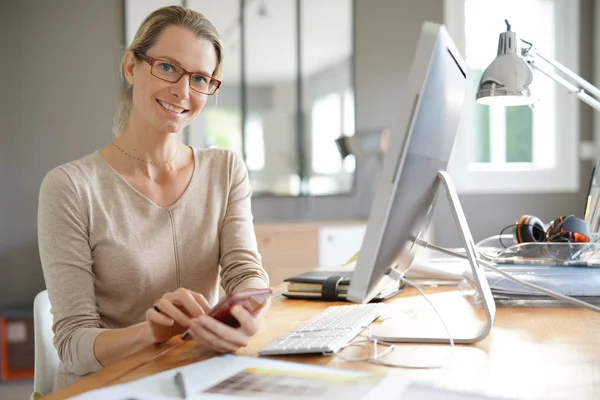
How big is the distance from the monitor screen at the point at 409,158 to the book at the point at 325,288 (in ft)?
1.45

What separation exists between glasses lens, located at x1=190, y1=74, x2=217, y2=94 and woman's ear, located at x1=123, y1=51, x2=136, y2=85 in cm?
16

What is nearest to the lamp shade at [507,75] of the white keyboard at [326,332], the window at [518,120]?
the white keyboard at [326,332]

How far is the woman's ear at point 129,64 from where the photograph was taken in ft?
4.87

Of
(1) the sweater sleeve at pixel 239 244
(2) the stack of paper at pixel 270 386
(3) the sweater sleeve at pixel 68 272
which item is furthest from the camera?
(1) the sweater sleeve at pixel 239 244

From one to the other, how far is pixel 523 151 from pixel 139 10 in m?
2.52

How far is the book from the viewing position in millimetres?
1349

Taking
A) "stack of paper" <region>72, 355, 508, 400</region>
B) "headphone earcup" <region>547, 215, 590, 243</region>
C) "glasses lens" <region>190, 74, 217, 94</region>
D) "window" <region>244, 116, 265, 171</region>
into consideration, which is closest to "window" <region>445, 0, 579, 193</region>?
"window" <region>244, 116, 265, 171</region>

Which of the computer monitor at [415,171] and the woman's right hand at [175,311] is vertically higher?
the computer monitor at [415,171]

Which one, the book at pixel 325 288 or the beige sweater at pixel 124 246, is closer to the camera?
Answer: the beige sweater at pixel 124 246

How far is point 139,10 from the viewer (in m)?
3.56

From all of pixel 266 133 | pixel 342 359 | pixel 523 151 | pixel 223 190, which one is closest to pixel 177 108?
pixel 223 190

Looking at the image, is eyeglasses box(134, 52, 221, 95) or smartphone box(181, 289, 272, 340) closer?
smartphone box(181, 289, 272, 340)

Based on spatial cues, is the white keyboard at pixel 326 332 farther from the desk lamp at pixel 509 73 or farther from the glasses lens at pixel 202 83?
the glasses lens at pixel 202 83

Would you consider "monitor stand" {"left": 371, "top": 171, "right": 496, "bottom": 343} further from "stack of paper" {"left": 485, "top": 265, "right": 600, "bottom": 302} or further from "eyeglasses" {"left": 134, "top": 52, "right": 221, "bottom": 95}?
"eyeglasses" {"left": 134, "top": 52, "right": 221, "bottom": 95}
